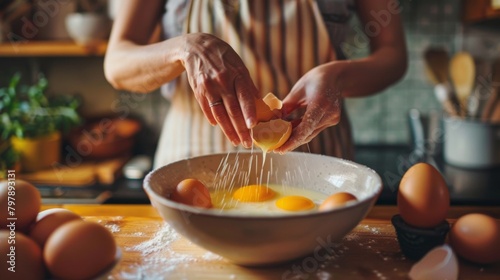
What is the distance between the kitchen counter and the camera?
5.25 ft

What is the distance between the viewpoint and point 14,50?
2.04 meters

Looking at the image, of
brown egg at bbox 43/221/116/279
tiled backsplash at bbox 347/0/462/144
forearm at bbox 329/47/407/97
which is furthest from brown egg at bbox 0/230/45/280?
tiled backsplash at bbox 347/0/462/144

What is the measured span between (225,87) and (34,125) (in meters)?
1.39

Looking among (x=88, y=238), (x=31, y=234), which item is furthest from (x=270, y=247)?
(x=31, y=234)

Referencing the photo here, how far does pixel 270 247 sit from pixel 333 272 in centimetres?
13

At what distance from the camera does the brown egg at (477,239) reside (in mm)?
A: 676

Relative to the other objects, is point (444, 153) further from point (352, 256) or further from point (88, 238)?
point (88, 238)

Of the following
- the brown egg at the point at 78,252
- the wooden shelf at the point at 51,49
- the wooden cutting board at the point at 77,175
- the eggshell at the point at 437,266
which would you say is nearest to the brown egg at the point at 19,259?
the brown egg at the point at 78,252

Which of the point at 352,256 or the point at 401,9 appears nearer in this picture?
the point at 352,256

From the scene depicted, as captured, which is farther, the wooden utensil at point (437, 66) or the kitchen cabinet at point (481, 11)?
the wooden utensil at point (437, 66)

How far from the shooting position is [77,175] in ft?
6.28

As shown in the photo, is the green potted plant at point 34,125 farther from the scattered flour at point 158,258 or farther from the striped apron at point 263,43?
the scattered flour at point 158,258

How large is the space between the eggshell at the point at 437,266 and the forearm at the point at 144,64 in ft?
1.77

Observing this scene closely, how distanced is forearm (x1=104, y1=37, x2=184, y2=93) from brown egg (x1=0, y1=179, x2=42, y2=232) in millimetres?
356
